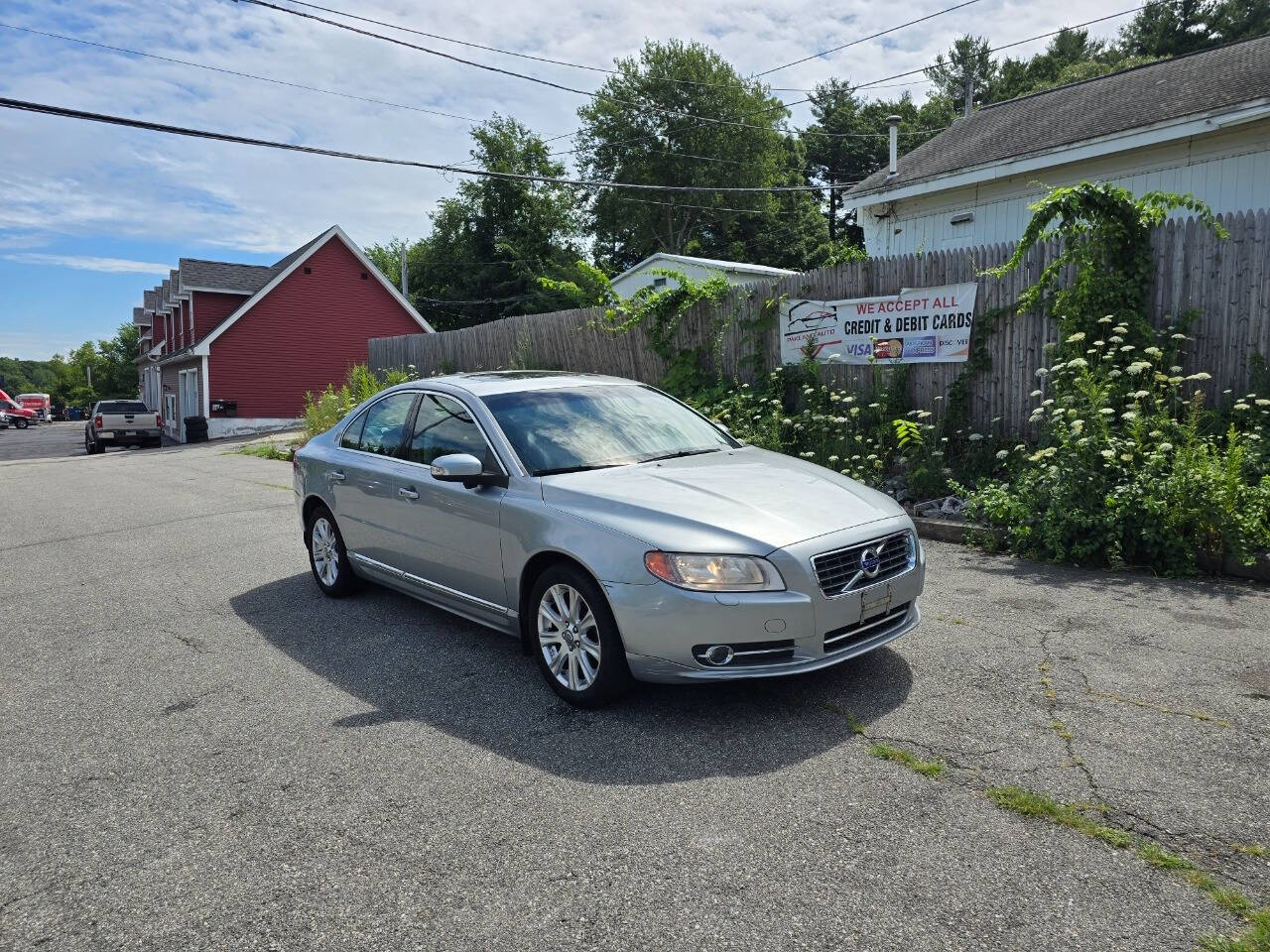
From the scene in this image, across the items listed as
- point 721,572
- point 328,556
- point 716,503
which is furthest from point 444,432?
point 721,572

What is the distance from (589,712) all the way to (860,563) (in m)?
1.43

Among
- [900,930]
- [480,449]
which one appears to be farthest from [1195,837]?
[480,449]

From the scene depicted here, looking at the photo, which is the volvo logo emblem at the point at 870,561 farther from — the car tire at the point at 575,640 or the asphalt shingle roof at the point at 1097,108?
the asphalt shingle roof at the point at 1097,108

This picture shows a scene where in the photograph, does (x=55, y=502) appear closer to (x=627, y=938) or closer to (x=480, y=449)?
(x=480, y=449)

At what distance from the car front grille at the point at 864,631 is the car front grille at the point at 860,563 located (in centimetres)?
18

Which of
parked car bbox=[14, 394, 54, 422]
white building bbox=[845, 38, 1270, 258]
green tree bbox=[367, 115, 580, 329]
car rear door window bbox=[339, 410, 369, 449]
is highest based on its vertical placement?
green tree bbox=[367, 115, 580, 329]

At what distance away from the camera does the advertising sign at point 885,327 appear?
9.59 metres

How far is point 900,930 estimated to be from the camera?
253cm

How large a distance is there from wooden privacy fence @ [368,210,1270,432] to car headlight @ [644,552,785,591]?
19.7 ft

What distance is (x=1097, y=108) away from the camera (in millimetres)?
15031

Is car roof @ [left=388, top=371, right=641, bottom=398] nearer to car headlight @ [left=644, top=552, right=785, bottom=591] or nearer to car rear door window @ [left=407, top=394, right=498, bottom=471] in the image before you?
car rear door window @ [left=407, top=394, right=498, bottom=471]

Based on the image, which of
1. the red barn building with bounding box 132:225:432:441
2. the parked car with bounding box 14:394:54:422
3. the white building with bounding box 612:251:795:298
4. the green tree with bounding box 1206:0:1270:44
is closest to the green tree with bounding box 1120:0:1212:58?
the green tree with bounding box 1206:0:1270:44

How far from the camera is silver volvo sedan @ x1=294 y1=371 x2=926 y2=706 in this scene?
3873 millimetres

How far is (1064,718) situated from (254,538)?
7.68 meters
